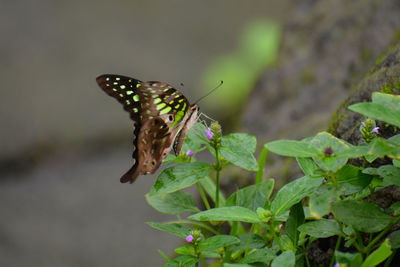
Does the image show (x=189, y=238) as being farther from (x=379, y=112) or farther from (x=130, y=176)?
(x=379, y=112)

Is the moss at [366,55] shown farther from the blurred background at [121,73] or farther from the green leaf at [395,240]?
the green leaf at [395,240]

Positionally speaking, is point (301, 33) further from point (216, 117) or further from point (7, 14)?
point (7, 14)

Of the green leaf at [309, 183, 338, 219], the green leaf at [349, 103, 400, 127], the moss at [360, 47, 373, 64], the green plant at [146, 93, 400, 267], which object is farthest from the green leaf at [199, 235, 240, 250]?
the moss at [360, 47, 373, 64]

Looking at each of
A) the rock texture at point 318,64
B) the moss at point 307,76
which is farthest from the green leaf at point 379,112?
the moss at point 307,76

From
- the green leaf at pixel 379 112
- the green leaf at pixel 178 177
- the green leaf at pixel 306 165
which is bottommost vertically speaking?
the green leaf at pixel 178 177

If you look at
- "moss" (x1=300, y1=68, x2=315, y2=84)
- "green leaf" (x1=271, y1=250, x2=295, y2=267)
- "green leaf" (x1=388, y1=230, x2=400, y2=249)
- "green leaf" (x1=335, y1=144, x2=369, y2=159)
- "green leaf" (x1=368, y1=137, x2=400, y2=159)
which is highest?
"green leaf" (x1=368, y1=137, x2=400, y2=159)

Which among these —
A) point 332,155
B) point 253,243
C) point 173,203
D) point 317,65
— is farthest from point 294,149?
point 317,65

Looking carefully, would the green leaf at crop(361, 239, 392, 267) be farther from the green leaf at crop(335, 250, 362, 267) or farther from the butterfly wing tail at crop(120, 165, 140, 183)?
the butterfly wing tail at crop(120, 165, 140, 183)
